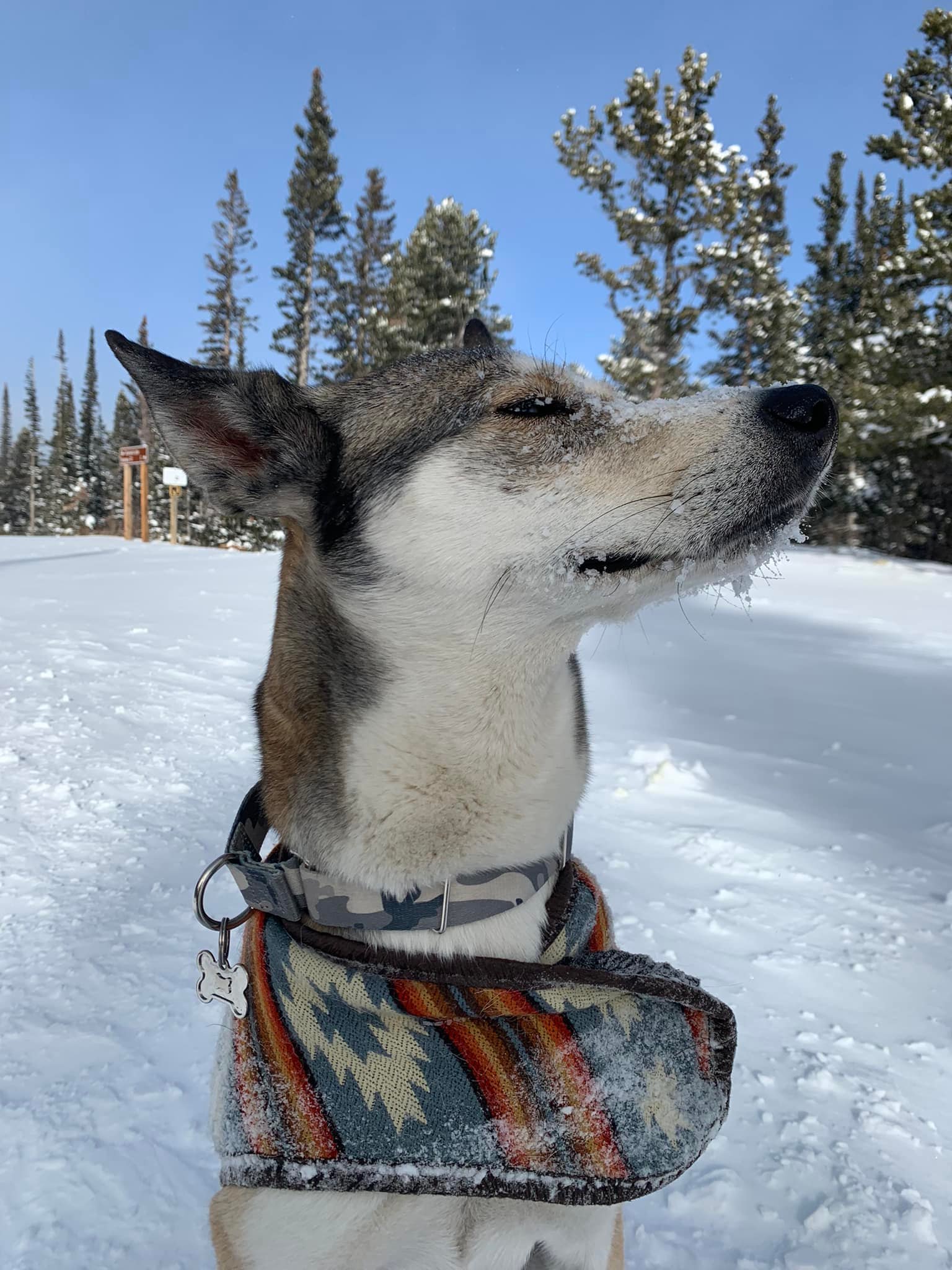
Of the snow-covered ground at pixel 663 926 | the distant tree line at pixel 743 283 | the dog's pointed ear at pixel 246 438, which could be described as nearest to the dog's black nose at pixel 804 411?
the dog's pointed ear at pixel 246 438

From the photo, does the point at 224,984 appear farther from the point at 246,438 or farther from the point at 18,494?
the point at 18,494

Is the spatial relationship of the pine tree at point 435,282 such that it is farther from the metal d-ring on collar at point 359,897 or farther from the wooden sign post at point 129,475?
the metal d-ring on collar at point 359,897

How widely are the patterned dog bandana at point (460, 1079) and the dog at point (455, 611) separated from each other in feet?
0.34

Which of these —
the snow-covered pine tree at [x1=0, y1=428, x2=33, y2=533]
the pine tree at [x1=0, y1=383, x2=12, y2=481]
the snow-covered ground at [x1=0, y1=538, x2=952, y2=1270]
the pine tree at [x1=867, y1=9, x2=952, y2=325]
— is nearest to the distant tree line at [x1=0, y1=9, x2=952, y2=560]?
the pine tree at [x1=867, y1=9, x2=952, y2=325]

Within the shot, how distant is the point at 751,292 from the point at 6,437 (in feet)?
295

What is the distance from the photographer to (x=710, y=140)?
2297cm

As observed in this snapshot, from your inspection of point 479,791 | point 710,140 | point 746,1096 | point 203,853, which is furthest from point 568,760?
point 710,140

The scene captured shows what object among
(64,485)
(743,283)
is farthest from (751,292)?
(64,485)

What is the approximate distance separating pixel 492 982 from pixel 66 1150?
1.54 metres

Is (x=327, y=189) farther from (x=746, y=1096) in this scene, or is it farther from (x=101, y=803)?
(x=746, y=1096)

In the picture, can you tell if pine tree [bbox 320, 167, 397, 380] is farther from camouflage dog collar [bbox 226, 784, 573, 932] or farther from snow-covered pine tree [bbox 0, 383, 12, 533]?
snow-covered pine tree [bbox 0, 383, 12, 533]

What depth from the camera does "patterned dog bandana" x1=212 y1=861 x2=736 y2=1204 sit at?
1.49 m

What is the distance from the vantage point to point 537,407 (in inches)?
79.8

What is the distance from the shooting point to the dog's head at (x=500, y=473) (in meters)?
1.73
